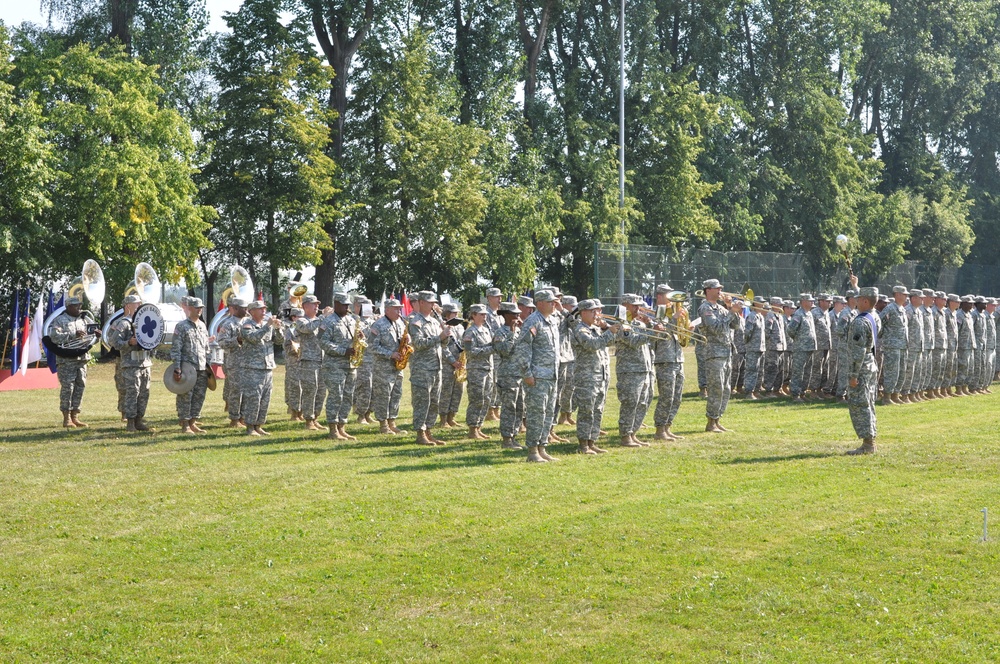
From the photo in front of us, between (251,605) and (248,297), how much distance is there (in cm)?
1466

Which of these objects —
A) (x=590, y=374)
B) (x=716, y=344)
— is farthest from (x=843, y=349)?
(x=590, y=374)

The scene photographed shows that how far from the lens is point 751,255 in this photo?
4366cm

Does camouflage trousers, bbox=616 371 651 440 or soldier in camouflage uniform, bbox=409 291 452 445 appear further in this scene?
soldier in camouflage uniform, bbox=409 291 452 445

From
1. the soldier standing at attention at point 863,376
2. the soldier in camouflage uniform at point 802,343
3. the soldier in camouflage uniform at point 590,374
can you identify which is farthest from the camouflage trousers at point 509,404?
the soldier in camouflage uniform at point 802,343

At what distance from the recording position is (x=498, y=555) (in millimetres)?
9047

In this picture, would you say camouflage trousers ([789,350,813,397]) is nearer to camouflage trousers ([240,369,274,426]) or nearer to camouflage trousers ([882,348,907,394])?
camouflage trousers ([882,348,907,394])

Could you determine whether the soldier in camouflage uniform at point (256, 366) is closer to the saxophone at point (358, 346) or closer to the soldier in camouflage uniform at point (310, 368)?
the soldier in camouflage uniform at point (310, 368)

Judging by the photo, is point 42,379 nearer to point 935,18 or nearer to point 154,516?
point 154,516

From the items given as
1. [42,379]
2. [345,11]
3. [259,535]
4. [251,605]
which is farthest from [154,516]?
[345,11]

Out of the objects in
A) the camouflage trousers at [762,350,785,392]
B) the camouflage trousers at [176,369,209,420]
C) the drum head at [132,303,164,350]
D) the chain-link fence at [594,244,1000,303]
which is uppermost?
the chain-link fence at [594,244,1000,303]

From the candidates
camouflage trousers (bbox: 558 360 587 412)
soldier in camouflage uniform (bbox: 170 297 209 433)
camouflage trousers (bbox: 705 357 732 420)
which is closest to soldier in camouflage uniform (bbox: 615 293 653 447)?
camouflage trousers (bbox: 705 357 732 420)

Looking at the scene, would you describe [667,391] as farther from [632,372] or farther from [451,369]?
[451,369]

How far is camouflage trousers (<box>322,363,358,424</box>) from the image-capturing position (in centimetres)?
1641

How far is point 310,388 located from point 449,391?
7.29ft
